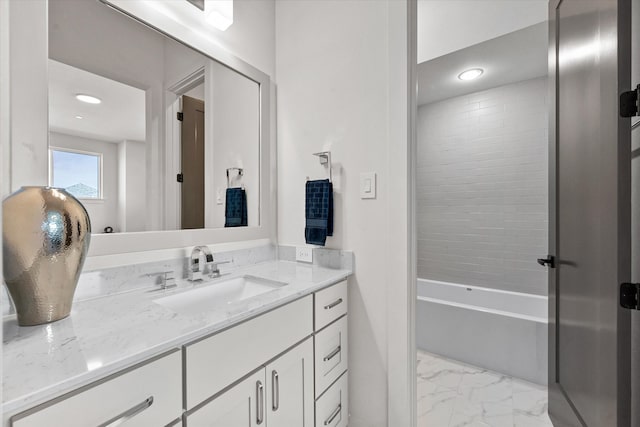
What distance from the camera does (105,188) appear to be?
1.16 metres

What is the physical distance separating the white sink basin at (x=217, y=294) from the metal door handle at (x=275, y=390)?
0.29 meters

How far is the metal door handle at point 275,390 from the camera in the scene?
1059 millimetres

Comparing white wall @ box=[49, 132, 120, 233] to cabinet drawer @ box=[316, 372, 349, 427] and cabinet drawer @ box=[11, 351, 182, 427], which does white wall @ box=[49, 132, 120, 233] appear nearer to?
cabinet drawer @ box=[11, 351, 182, 427]

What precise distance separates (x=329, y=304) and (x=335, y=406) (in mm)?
486

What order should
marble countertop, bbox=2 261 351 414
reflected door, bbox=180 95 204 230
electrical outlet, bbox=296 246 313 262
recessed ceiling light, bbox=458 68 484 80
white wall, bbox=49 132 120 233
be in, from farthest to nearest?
recessed ceiling light, bbox=458 68 484 80
electrical outlet, bbox=296 246 313 262
reflected door, bbox=180 95 204 230
white wall, bbox=49 132 120 233
marble countertop, bbox=2 261 351 414

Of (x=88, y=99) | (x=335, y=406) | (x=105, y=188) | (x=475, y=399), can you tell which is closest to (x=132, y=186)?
(x=105, y=188)

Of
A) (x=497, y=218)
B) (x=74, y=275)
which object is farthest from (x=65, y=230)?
(x=497, y=218)

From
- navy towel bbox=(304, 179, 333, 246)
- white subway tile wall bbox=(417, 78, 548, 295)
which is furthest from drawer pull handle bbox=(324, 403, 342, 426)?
white subway tile wall bbox=(417, 78, 548, 295)

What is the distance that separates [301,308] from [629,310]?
3.32 feet

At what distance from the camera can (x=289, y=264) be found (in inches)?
66.5

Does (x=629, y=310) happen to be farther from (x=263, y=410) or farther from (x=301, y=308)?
(x=263, y=410)

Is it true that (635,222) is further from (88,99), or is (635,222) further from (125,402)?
(88,99)

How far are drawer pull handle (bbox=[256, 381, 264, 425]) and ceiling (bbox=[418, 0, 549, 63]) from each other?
2216 mm

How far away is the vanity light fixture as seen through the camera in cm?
139
